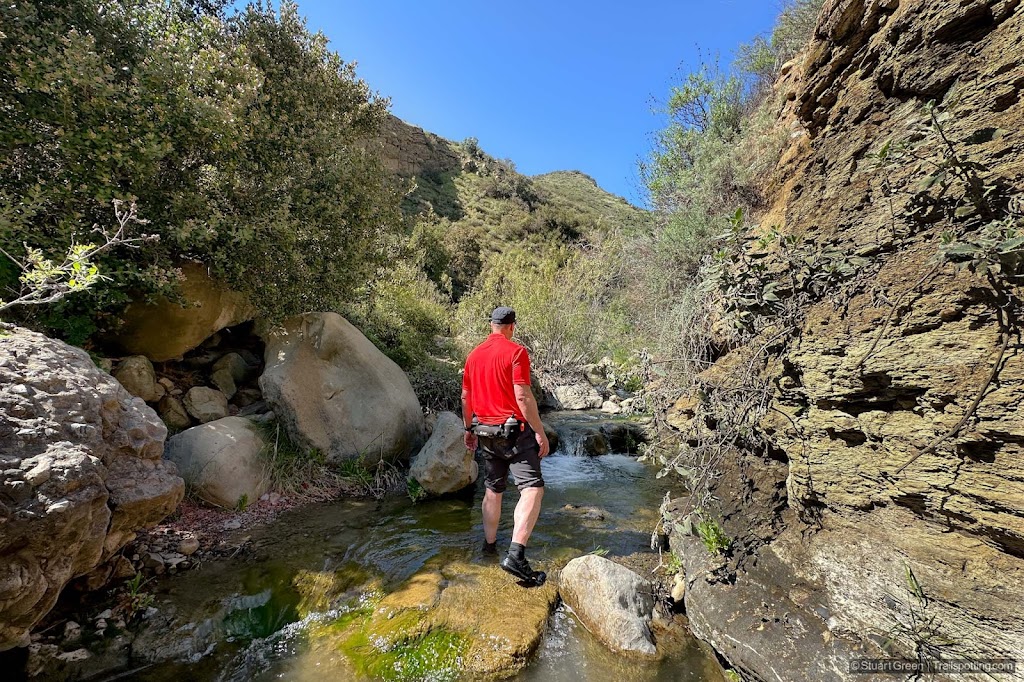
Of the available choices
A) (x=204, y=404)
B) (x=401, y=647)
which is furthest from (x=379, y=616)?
(x=204, y=404)

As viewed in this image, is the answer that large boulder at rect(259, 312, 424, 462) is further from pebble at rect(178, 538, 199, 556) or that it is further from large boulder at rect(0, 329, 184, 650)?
large boulder at rect(0, 329, 184, 650)

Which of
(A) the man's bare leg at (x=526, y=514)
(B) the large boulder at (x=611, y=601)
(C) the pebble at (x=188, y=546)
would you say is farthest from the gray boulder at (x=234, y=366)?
(B) the large boulder at (x=611, y=601)

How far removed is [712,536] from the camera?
317cm

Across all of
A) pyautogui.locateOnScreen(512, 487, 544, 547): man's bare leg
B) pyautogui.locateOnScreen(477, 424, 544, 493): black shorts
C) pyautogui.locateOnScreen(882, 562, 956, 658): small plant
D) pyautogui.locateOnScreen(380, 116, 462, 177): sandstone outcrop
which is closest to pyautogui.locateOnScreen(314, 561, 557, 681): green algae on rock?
pyautogui.locateOnScreen(512, 487, 544, 547): man's bare leg

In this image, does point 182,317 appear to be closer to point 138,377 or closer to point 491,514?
point 138,377

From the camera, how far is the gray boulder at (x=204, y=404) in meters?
5.13

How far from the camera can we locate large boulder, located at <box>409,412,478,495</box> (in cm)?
533

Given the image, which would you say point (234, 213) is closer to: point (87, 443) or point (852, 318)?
point (87, 443)

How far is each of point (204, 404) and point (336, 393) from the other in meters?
1.43

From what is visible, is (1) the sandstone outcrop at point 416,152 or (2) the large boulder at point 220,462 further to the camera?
(1) the sandstone outcrop at point 416,152

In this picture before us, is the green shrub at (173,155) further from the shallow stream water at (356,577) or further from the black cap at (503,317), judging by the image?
the black cap at (503,317)

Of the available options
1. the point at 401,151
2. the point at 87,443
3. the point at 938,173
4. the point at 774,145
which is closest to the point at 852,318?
the point at 938,173

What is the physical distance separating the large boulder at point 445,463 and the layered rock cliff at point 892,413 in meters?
2.87

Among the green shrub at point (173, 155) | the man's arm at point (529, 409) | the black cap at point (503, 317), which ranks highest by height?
the green shrub at point (173, 155)
